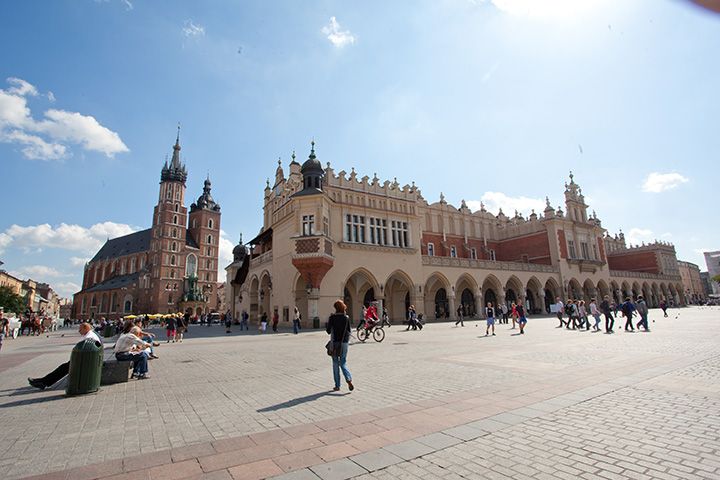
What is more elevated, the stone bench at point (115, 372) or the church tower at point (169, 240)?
the church tower at point (169, 240)

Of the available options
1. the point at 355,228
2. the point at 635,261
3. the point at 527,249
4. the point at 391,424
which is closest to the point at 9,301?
the point at 355,228

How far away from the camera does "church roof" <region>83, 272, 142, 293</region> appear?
7796cm

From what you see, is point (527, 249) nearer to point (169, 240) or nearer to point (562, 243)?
point (562, 243)

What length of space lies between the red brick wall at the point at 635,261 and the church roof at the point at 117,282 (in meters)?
94.0

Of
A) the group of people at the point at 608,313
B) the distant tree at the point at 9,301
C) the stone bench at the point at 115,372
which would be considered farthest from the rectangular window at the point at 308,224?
the distant tree at the point at 9,301

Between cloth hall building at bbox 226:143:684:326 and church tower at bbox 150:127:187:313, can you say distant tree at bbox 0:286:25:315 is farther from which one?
cloth hall building at bbox 226:143:684:326

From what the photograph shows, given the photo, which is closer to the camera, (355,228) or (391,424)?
(391,424)

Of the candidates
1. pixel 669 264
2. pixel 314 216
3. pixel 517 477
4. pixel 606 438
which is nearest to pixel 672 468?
pixel 606 438

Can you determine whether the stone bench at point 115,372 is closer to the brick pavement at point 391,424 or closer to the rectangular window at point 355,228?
the brick pavement at point 391,424

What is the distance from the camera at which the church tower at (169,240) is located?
248 feet

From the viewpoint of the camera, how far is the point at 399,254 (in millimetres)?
31516

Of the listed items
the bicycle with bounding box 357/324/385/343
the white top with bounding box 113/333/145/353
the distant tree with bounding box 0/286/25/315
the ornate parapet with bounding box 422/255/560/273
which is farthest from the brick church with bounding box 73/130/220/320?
the white top with bounding box 113/333/145/353

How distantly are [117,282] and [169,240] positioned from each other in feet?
52.2

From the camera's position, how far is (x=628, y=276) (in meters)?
52.8
